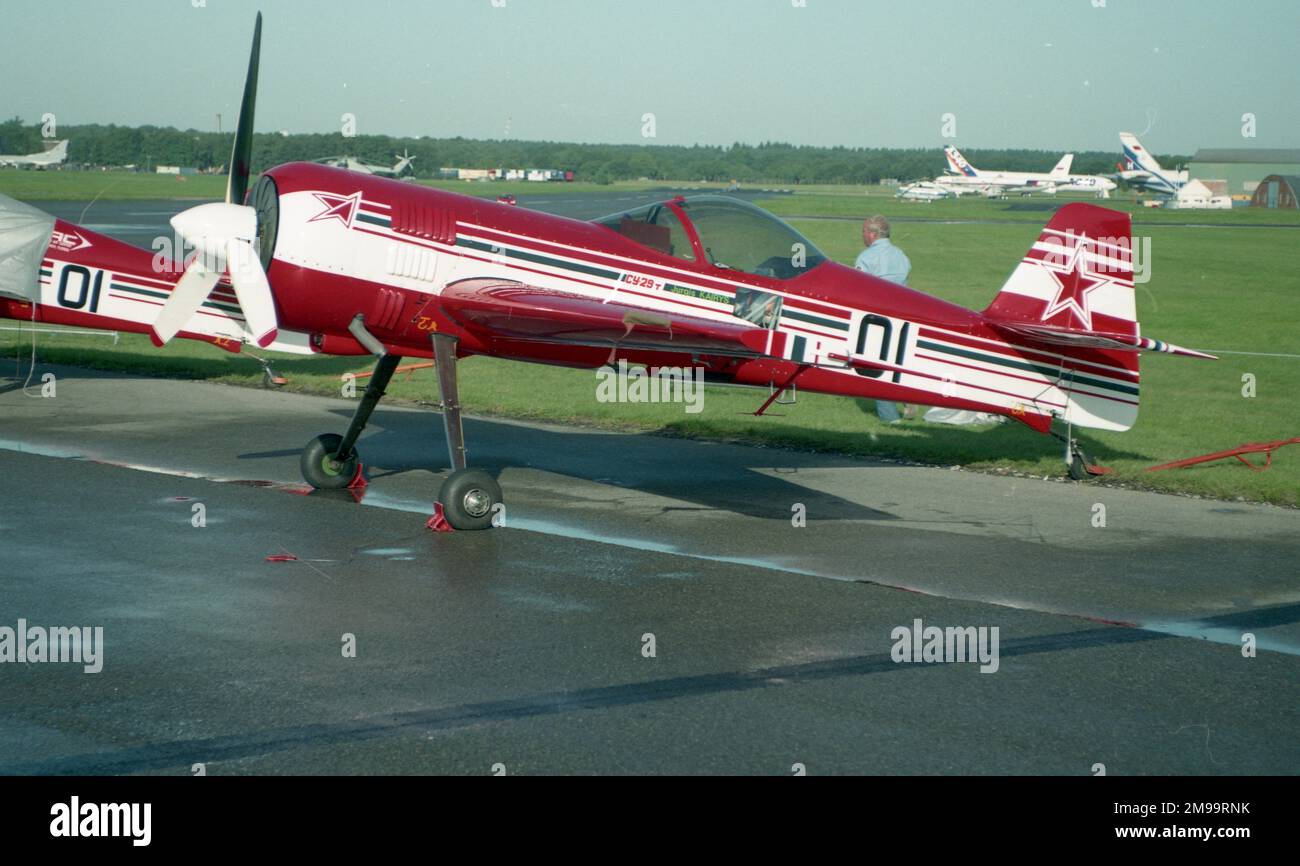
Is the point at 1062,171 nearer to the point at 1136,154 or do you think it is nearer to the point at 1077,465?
the point at 1136,154

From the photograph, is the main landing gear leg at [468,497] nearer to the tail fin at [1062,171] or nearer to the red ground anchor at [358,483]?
the red ground anchor at [358,483]

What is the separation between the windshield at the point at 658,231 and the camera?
10.1 metres

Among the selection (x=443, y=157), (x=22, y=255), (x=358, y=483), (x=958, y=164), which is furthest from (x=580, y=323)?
(x=958, y=164)

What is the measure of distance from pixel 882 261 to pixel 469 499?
6.57 metres

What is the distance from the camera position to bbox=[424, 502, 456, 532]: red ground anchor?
355 inches

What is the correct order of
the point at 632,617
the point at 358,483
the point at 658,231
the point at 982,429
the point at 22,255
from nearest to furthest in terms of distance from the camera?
the point at 632,617 → the point at 658,231 → the point at 358,483 → the point at 982,429 → the point at 22,255

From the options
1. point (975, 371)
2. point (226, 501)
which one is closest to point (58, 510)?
point (226, 501)

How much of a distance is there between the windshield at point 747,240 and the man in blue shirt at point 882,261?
3445 millimetres

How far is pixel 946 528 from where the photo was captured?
9.43 m

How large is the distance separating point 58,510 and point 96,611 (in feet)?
9.00

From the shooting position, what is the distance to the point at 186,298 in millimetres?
9742

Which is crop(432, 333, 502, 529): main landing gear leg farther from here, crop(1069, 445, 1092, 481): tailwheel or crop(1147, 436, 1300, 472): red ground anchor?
crop(1147, 436, 1300, 472): red ground anchor
